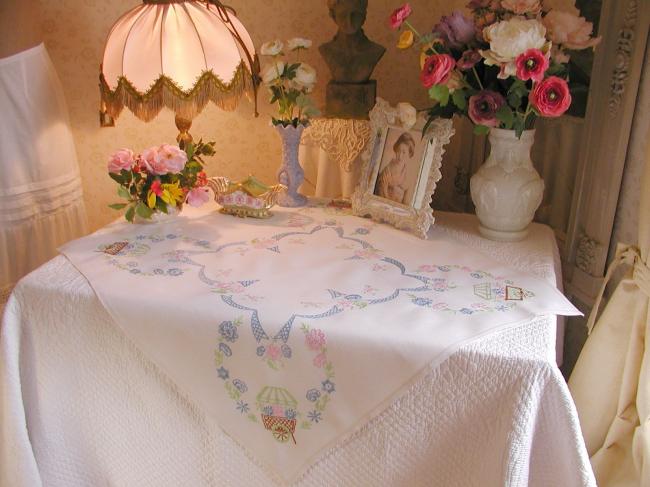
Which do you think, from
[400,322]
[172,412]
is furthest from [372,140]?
[172,412]

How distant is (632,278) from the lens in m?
1.12

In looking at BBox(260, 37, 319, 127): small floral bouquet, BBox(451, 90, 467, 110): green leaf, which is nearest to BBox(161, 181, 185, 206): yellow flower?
BBox(260, 37, 319, 127): small floral bouquet

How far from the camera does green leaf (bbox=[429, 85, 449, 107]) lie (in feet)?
3.78

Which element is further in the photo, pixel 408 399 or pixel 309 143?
pixel 309 143

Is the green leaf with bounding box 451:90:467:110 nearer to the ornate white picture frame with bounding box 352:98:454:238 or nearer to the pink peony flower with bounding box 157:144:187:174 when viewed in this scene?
the ornate white picture frame with bounding box 352:98:454:238

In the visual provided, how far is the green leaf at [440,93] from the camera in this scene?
1.15 metres

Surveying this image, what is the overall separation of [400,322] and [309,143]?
758 millimetres

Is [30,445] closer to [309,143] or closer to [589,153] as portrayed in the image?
[309,143]

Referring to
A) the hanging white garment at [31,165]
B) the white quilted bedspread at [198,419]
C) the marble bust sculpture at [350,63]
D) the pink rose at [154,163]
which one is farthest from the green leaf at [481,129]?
the hanging white garment at [31,165]

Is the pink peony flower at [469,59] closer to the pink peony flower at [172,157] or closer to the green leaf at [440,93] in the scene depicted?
the green leaf at [440,93]

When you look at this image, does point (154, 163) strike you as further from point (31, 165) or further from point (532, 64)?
point (532, 64)

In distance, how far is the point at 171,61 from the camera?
1289mm

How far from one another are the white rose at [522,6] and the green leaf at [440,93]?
7.1 inches

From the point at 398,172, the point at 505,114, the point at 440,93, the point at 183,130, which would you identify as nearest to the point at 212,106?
the point at 183,130
